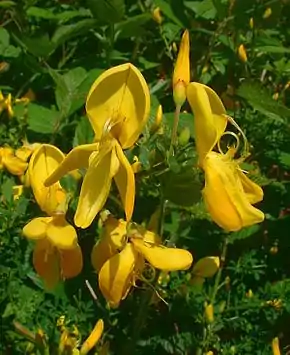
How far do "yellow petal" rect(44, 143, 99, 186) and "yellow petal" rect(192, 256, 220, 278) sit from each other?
1.48ft

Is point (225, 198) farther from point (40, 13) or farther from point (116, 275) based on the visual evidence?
point (40, 13)

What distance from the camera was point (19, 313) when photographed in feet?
6.49

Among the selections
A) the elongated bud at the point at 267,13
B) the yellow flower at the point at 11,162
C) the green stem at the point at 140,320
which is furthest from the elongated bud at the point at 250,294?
the elongated bud at the point at 267,13

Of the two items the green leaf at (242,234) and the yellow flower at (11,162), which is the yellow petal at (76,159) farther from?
the green leaf at (242,234)

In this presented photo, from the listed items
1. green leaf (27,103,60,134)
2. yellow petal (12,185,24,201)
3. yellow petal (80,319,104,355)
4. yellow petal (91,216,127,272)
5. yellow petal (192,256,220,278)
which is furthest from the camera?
green leaf (27,103,60,134)

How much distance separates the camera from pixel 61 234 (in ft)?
5.26

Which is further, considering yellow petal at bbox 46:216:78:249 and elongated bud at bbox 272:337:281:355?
elongated bud at bbox 272:337:281:355

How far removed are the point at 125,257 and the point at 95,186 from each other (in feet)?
0.40

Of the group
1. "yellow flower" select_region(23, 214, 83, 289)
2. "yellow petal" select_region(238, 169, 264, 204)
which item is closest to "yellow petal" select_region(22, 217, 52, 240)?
"yellow flower" select_region(23, 214, 83, 289)

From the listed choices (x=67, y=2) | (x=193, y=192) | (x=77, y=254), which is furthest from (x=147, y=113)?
(x=67, y=2)

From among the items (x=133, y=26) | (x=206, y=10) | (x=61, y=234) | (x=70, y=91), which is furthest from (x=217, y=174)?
(x=206, y=10)

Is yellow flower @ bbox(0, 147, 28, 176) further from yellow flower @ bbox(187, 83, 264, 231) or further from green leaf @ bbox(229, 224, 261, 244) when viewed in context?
yellow flower @ bbox(187, 83, 264, 231)

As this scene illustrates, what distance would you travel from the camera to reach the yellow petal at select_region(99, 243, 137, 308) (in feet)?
4.94

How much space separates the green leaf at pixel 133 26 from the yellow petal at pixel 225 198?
35.8 inches
